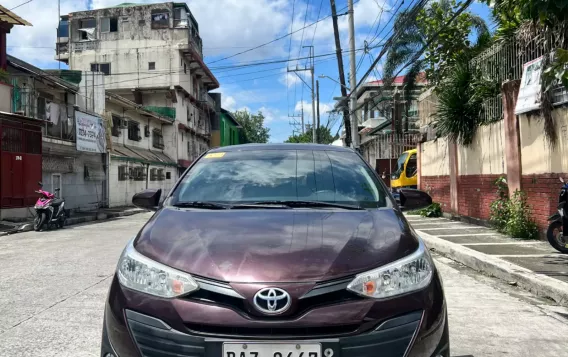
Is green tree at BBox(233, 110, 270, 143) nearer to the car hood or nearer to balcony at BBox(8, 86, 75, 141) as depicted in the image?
balcony at BBox(8, 86, 75, 141)

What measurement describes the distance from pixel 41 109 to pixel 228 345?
19.1m

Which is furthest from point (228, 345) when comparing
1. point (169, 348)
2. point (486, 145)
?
point (486, 145)

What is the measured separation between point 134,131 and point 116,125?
3.06 metres

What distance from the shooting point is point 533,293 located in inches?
216

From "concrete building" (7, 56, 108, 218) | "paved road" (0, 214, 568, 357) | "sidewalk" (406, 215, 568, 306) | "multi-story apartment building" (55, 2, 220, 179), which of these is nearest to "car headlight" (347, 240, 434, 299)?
"paved road" (0, 214, 568, 357)

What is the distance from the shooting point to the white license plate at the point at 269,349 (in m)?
1.96

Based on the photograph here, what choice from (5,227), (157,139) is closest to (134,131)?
(157,139)

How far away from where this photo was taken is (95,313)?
4559 millimetres

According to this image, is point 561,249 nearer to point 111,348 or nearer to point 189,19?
point 111,348

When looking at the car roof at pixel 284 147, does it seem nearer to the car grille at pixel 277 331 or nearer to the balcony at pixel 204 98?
the car grille at pixel 277 331

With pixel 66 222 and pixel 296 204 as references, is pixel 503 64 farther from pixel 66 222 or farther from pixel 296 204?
pixel 66 222

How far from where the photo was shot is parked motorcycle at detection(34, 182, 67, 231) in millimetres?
13312

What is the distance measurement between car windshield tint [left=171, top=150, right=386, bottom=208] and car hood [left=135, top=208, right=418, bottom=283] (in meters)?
0.33

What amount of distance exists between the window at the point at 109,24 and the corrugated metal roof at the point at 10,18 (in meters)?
21.4
